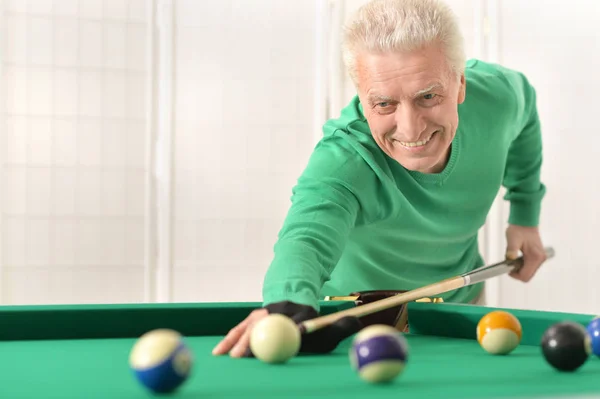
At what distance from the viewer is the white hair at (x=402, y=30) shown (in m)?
1.98

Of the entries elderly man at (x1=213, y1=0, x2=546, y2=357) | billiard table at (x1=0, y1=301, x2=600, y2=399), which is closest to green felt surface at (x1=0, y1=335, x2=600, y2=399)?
billiard table at (x1=0, y1=301, x2=600, y2=399)

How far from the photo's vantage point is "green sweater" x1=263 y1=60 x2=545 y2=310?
75.2 inches

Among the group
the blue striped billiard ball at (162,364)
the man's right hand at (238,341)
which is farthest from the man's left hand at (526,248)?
the blue striped billiard ball at (162,364)

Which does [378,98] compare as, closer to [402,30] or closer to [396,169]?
[402,30]

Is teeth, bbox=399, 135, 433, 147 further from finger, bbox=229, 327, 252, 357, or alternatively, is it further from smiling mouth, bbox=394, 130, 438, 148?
finger, bbox=229, 327, 252, 357

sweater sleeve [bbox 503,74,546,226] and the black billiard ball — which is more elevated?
sweater sleeve [bbox 503,74,546,226]

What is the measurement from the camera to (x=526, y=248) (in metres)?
3.15

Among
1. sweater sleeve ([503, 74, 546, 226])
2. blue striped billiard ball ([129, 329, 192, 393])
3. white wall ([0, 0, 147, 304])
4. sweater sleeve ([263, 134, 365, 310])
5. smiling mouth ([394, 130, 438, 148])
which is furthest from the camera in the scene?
white wall ([0, 0, 147, 304])

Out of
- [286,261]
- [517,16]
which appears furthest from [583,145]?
[286,261]

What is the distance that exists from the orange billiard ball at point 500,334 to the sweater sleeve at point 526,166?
1.40 m

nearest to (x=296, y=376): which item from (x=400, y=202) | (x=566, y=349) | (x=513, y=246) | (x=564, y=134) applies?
(x=566, y=349)

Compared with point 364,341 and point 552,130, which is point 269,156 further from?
point 364,341

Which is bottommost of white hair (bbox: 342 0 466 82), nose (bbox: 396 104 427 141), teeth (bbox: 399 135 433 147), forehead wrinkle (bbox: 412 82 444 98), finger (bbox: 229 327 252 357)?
finger (bbox: 229 327 252 357)

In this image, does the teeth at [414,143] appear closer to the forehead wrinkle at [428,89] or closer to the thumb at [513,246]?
the forehead wrinkle at [428,89]
